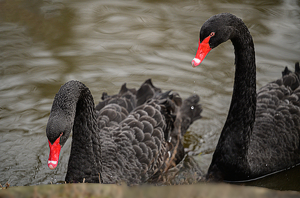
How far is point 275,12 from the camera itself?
7.16m

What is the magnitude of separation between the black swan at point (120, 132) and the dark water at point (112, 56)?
0.47m

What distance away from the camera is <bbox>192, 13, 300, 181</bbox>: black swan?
3354 mm

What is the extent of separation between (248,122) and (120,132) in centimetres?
137

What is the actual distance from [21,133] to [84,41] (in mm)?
2412

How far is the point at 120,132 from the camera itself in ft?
13.1

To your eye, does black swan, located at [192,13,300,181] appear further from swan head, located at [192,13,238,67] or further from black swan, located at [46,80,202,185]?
black swan, located at [46,80,202,185]

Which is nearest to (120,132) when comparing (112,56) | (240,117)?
(240,117)

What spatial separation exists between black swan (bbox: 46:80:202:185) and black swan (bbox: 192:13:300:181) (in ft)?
2.20

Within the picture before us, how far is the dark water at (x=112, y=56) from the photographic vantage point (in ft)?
15.2

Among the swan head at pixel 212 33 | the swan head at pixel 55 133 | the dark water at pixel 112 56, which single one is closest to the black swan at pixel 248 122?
the swan head at pixel 212 33

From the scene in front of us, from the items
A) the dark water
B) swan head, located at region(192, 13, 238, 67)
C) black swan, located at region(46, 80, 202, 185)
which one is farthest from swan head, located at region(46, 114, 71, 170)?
the dark water

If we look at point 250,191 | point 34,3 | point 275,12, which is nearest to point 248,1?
point 275,12

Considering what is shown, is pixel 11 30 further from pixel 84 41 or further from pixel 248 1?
pixel 248 1

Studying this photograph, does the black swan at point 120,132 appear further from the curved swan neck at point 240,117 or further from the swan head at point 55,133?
the curved swan neck at point 240,117
